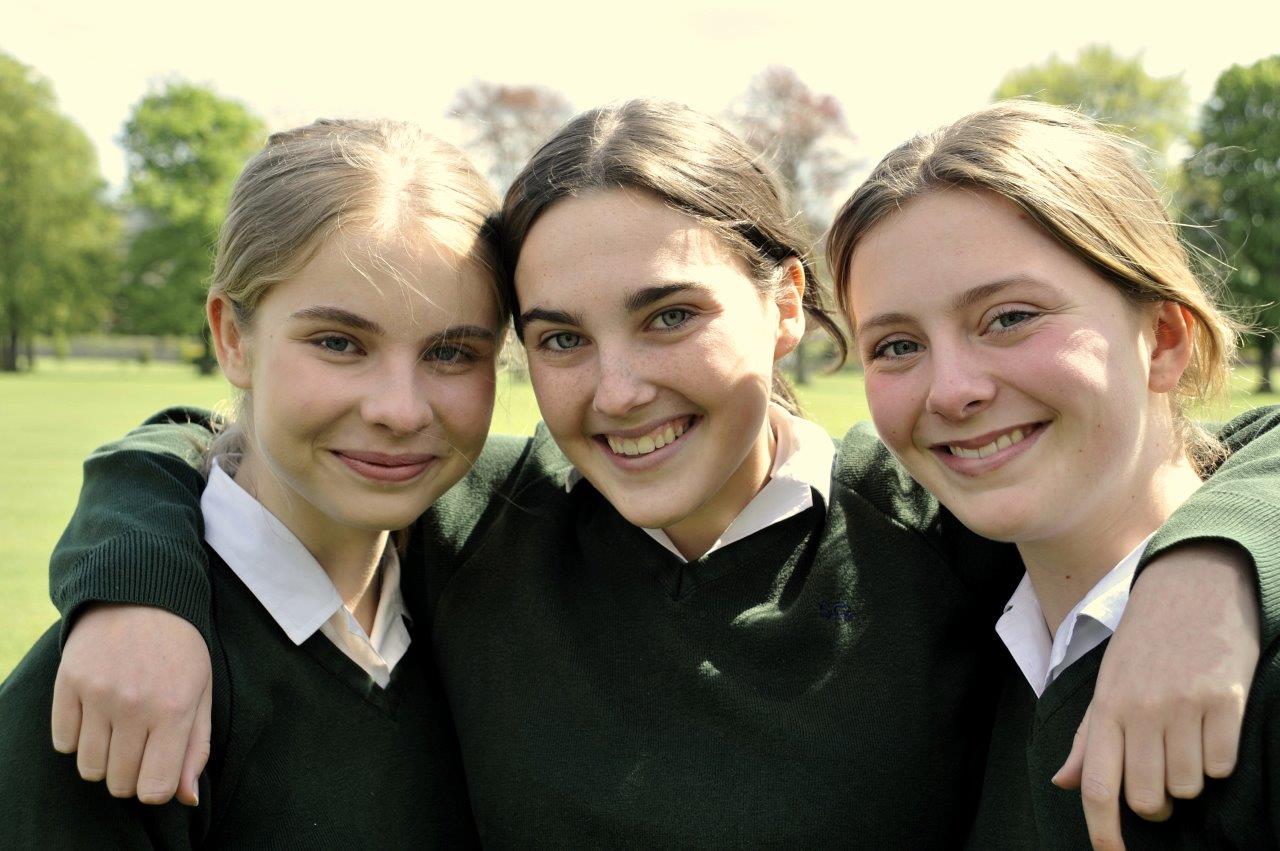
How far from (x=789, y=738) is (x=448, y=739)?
0.90 m

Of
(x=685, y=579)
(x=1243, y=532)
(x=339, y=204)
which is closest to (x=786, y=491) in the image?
(x=685, y=579)

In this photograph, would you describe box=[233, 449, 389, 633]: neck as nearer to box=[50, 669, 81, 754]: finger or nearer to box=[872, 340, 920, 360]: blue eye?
box=[50, 669, 81, 754]: finger

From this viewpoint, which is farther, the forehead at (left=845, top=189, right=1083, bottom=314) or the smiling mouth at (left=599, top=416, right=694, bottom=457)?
the smiling mouth at (left=599, top=416, right=694, bottom=457)

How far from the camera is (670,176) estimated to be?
8.86 ft

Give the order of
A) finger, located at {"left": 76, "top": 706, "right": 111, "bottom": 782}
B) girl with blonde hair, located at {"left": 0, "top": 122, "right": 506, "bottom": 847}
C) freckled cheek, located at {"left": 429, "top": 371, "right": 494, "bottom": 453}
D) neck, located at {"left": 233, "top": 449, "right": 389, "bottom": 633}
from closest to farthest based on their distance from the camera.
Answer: finger, located at {"left": 76, "top": 706, "right": 111, "bottom": 782}, girl with blonde hair, located at {"left": 0, "top": 122, "right": 506, "bottom": 847}, freckled cheek, located at {"left": 429, "top": 371, "right": 494, "bottom": 453}, neck, located at {"left": 233, "top": 449, "right": 389, "bottom": 633}

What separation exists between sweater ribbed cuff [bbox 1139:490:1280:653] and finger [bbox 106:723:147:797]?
1.98m

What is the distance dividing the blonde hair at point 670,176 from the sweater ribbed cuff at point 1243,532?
1.17 m

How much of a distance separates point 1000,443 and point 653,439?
81 cm

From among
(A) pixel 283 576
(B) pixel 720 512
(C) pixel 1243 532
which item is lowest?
→ (A) pixel 283 576

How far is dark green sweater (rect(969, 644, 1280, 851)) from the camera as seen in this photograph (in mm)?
1899

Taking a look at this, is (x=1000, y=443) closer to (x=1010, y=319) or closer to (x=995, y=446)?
(x=995, y=446)

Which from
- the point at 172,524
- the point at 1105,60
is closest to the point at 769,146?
the point at 172,524

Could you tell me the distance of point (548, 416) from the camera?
109 inches

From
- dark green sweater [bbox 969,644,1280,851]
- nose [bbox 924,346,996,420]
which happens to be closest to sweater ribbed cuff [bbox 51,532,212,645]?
nose [bbox 924,346,996,420]
